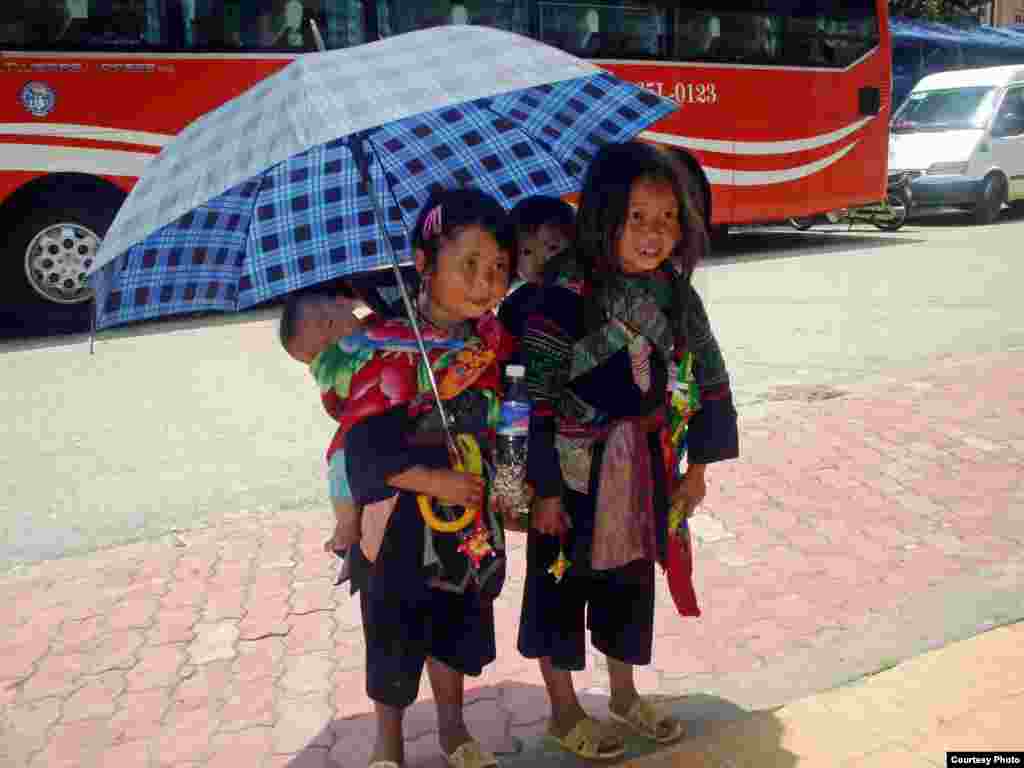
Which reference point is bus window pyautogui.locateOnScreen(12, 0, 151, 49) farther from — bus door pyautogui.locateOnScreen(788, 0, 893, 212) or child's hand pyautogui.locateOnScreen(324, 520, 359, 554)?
bus door pyautogui.locateOnScreen(788, 0, 893, 212)

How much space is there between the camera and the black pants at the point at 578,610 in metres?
2.58

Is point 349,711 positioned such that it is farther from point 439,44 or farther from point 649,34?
point 649,34

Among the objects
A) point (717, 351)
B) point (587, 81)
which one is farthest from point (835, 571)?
point (587, 81)

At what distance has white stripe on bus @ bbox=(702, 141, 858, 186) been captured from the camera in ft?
41.9

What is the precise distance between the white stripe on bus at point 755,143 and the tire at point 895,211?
Answer: 251cm

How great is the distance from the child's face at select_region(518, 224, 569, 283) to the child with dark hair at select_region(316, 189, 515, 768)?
0.17 metres

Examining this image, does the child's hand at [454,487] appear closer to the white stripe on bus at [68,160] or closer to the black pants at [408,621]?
the black pants at [408,621]

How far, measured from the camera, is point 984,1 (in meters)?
28.8

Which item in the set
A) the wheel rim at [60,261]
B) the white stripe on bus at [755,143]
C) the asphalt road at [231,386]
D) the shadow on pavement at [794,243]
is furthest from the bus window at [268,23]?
the shadow on pavement at [794,243]

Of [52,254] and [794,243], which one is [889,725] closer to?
[52,254]

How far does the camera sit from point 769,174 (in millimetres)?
13234

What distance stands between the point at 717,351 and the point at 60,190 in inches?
307

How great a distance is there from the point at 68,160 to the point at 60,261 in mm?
846

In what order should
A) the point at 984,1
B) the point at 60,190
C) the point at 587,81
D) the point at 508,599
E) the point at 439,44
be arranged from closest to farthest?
the point at 439,44, the point at 587,81, the point at 508,599, the point at 60,190, the point at 984,1
